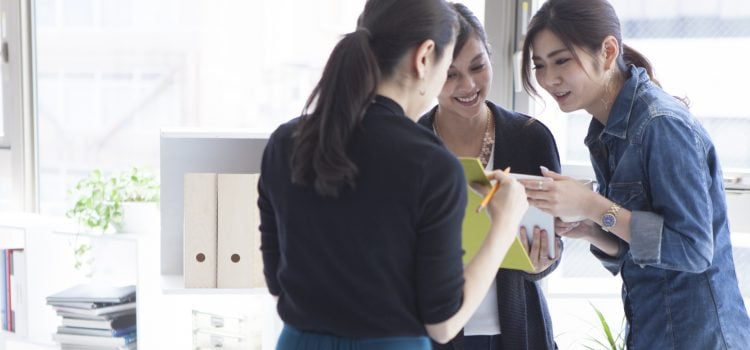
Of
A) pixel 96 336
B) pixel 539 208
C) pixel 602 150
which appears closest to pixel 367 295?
pixel 539 208

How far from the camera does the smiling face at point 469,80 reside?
1.82m

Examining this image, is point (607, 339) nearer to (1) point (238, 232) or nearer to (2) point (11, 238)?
(1) point (238, 232)

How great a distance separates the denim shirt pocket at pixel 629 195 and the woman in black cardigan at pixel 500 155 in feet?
0.65

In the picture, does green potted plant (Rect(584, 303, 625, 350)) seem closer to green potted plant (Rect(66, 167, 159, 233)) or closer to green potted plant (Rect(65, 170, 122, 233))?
green potted plant (Rect(66, 167, 159, 233))

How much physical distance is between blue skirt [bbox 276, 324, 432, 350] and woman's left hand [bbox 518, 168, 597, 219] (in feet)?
1.50

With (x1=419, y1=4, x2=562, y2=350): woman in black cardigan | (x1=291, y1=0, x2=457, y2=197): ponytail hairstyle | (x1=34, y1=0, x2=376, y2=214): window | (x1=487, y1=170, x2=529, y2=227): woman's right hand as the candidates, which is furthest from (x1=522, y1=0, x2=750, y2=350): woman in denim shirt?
(x1=34, y1=0, x2=376, y2=214): window

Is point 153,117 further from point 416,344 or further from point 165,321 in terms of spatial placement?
point 416,344

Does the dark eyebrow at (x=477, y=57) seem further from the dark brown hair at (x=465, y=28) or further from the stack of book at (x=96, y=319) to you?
the stack of book at (x=96, y=319)

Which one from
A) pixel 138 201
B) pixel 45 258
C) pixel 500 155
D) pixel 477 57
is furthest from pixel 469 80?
pixel 45 258

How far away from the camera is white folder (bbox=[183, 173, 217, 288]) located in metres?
2.23

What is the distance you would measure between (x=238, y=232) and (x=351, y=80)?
1131 mm

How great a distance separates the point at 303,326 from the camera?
1282 mm

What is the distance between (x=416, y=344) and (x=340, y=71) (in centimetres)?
43

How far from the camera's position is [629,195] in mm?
1588
